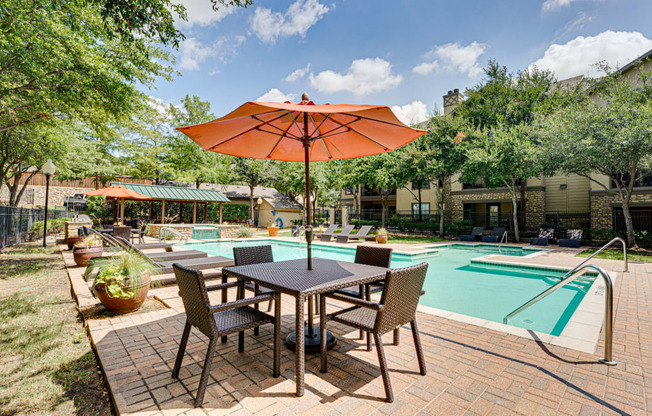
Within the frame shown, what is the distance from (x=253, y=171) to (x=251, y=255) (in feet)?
89.2

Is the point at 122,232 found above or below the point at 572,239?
above

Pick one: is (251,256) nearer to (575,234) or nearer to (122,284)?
(122,284)

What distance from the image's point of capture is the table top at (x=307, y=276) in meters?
2.51

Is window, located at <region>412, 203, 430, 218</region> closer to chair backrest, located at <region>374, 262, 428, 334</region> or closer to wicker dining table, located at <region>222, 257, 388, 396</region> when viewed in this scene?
wicker dining table, located at <region>222, 257, 388, 396</region>

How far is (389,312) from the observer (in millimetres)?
2375

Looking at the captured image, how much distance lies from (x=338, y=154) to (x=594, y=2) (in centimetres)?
1517

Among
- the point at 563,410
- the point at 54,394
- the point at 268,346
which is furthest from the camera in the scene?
the point at 268,346

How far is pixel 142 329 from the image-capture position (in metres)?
3.69

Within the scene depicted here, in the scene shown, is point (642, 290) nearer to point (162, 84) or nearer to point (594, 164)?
point (594, 164)

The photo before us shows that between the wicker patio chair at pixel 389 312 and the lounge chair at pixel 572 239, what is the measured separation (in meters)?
15.8

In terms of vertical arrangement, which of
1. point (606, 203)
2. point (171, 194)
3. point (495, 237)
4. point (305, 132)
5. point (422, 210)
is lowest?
point (495, 237)

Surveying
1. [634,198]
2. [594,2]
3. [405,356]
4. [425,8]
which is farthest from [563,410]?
[634,198]

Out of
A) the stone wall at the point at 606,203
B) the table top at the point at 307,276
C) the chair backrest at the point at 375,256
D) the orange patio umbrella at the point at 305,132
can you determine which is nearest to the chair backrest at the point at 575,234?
the stone wall at the point at 606,203

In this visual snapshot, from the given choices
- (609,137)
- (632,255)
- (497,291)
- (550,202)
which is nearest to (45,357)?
(497,291)
